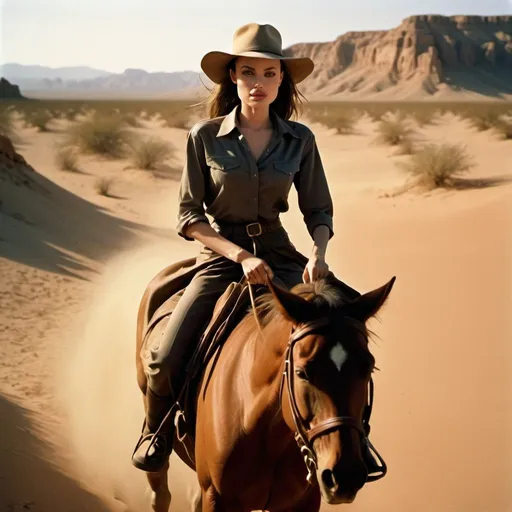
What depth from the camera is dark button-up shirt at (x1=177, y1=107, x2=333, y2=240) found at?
359cm

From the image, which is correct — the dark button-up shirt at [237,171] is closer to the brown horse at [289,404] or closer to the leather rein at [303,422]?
the brown horse at [289,404]

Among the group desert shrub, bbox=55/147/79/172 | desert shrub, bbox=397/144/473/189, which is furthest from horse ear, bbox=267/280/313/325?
desert shrub, bbox=55/147/79/172

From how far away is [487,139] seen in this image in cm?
3206

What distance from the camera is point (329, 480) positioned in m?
2.50

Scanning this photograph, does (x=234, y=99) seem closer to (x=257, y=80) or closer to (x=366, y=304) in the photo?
(x=257, y=80)

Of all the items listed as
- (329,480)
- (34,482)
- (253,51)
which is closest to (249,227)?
(253,51)

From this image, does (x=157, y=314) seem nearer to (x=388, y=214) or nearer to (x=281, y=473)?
(x=281, y=473)

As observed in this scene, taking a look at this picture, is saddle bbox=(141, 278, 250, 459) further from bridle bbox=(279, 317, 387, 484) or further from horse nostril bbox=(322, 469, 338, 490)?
horse nostril bbox=(322, 469, 338, 490)

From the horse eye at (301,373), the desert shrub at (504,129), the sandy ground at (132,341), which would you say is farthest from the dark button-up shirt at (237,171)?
the desert shrub at (504,129)

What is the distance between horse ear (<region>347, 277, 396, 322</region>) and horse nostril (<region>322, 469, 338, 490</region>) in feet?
1.94

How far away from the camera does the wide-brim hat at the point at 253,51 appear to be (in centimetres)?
358

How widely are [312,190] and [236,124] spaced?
0.52 metres

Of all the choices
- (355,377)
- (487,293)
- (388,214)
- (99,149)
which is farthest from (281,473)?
(99,149)

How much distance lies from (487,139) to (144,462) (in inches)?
1204
